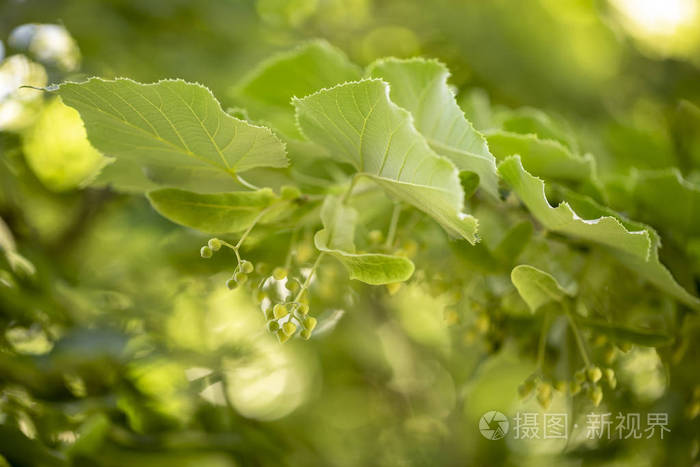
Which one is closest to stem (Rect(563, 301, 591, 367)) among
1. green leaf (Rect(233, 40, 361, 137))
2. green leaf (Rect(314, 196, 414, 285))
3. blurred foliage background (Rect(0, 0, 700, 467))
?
blurred foliage background (Rect(0, 0, 700, 467))

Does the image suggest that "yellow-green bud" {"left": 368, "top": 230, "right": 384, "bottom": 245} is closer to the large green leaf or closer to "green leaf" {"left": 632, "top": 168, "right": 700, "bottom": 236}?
the large green leaf

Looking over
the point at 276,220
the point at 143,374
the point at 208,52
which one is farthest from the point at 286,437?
the point at 208,52

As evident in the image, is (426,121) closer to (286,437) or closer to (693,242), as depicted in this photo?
(693,242)

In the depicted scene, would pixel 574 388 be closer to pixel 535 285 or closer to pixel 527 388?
pixel 527 388

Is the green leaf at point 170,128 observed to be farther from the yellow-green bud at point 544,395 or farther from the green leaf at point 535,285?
the yellow-green bud at point 544,395

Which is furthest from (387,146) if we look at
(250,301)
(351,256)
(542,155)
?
(250,301)

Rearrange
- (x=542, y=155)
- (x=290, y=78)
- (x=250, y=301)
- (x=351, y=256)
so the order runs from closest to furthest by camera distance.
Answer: (x=351, y=256) < (x=542, y=155) < (x=290, y=78) < (x=250, y=301)

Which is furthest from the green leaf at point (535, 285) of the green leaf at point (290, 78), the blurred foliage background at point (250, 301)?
the green leaf at point (290, 78)
